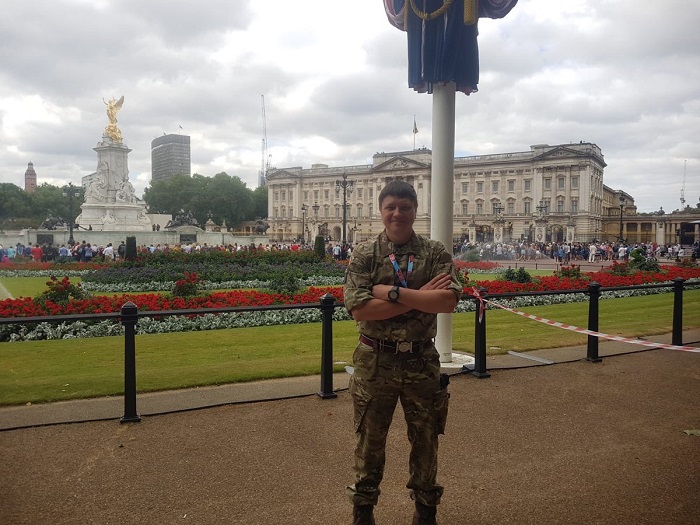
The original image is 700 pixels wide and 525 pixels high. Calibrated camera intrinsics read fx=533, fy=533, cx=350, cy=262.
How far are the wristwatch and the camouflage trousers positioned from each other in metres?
0.37

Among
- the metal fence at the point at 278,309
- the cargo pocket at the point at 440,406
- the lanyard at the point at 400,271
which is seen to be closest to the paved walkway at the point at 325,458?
the metal fence at the point at 278,309

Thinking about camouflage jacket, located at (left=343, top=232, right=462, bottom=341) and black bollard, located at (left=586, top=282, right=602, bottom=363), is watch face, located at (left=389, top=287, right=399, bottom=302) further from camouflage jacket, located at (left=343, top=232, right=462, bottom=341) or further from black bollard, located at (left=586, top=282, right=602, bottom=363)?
black bollard, located at (left=586, top=282, right=602, bottom=363)

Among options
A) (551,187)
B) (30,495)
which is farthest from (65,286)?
(551,187)

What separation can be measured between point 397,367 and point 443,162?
4.16 m

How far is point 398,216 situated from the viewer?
3.08 metres

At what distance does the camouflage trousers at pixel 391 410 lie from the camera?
307 centimetres

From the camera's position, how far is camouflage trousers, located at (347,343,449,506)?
3.07m

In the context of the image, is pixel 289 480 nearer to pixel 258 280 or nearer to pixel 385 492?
pixel 385 492

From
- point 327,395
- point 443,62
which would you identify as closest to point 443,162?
point 443,62

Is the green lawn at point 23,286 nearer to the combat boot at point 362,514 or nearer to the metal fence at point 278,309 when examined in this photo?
the metal fence at point 278,309

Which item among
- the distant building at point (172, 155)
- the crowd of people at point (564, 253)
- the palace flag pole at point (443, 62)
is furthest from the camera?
the distant building at point (172, 155)

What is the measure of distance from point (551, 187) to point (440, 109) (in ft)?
284

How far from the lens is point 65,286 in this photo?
38.0 feet

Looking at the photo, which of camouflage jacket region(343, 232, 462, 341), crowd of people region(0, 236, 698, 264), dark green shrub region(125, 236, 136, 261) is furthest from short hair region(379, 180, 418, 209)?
crowd of people region(0, 236, 698, 264)
